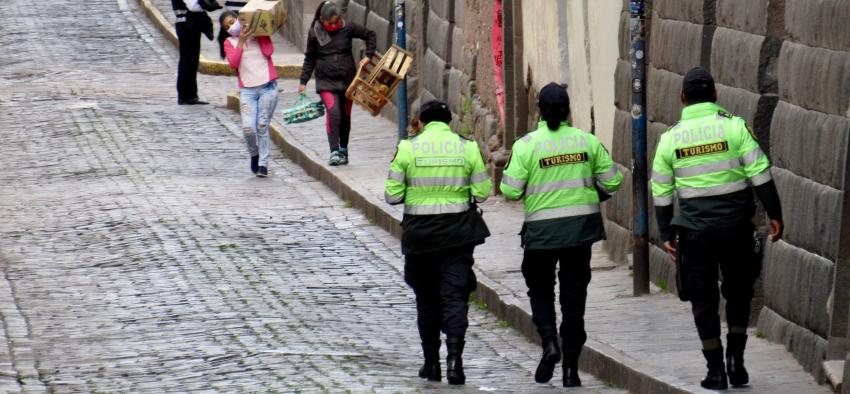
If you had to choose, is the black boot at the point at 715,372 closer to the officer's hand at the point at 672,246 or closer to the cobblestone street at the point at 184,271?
the officer's hand at the point at 672,246

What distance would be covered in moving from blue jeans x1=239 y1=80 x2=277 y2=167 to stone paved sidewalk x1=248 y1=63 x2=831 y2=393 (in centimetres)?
64

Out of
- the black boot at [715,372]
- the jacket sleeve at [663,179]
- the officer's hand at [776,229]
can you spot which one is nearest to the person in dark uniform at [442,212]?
the jacket sleeve at [663,179]

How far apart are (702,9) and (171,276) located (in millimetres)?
4387

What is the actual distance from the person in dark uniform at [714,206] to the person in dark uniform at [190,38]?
603 inches

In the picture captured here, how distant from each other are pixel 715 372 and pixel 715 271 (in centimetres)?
51

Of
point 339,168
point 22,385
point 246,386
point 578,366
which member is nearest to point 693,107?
point 578,366

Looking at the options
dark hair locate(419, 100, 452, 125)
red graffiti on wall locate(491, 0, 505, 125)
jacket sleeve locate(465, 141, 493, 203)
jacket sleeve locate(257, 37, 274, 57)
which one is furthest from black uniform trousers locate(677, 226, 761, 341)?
jacket sleeve locate(257, 37, 274, 57)

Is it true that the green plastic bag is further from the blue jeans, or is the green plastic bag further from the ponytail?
the ponytail

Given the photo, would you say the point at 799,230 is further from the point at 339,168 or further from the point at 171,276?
the point at 339,168

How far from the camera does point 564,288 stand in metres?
10.5

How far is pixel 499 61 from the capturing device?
18.2 meters

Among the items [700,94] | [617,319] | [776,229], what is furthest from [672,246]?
[617,319]

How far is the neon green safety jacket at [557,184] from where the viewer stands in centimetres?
1045

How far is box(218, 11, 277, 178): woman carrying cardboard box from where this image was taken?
19.1m
